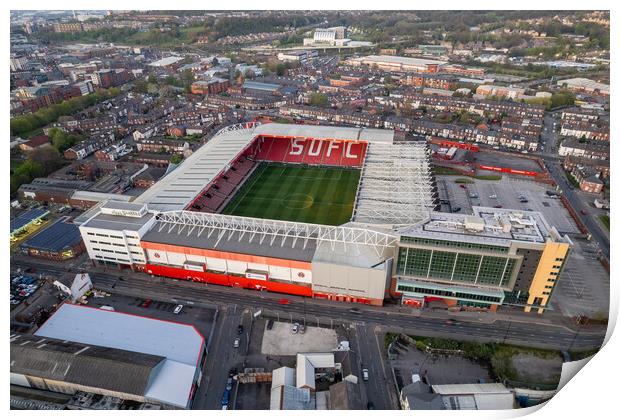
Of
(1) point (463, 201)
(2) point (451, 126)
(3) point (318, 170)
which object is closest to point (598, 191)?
(1) point (463, 201)

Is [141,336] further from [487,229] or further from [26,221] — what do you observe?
[487,229]

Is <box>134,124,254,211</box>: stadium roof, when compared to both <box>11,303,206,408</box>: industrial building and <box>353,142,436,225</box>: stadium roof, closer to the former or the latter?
<box>11,303,206,408</box>: industrial building

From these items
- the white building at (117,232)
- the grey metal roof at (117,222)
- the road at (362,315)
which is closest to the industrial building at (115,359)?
the road at (362,315)

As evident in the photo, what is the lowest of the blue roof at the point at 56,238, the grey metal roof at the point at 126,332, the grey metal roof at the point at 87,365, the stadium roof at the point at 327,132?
the blue roof at the point at 56,238

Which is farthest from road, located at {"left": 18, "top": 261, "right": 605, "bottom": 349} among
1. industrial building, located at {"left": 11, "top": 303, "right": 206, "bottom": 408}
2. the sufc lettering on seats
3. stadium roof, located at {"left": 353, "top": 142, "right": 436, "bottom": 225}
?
the sufc lettering on seats

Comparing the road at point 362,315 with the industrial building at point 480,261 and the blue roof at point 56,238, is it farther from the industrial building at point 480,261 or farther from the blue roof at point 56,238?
the blue roof at point 56,238

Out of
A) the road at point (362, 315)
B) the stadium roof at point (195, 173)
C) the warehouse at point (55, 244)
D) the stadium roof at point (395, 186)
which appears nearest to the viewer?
the road at point (362, 315)
